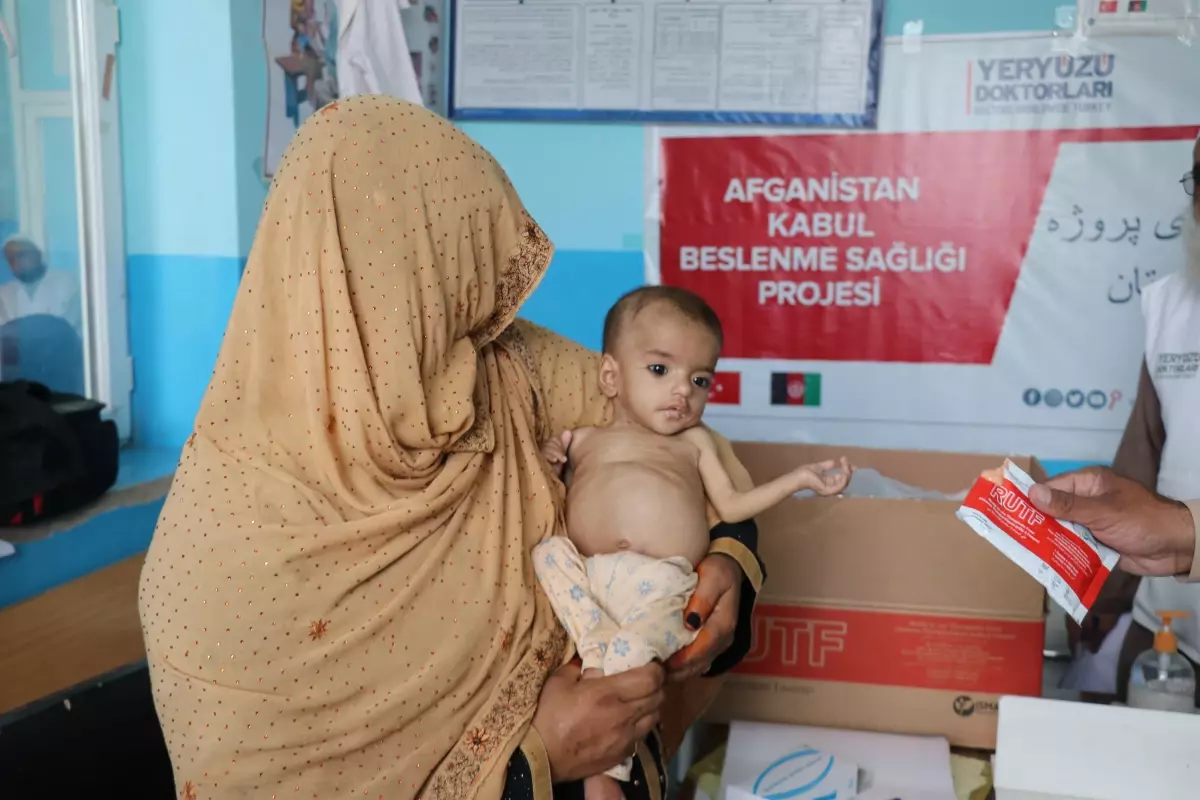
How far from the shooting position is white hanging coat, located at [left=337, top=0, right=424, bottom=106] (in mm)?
2707

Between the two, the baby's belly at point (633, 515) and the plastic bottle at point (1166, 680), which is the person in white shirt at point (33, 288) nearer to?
the baby's belly at point (633, 515)

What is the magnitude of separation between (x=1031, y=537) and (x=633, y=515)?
0.60 metres

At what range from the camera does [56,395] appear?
1989 mm

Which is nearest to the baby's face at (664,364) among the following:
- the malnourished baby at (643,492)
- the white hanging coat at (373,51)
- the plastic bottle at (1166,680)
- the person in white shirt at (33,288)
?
the malnourished baby at (643,492)

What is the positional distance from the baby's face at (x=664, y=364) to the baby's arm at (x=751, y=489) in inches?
2.9

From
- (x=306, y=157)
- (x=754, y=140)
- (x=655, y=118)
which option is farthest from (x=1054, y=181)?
(x=306, y=157)

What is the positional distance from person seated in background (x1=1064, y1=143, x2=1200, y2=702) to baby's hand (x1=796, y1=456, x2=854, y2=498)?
1.07 meters

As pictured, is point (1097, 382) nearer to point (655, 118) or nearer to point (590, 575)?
point (655, 118)

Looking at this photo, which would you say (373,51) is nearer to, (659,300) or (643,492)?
(659,300)

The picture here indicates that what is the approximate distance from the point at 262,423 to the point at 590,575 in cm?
53

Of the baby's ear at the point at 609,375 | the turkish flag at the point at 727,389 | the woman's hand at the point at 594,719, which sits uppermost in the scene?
the baby's ear at the point at 609,375

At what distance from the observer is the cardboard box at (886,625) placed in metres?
1.85

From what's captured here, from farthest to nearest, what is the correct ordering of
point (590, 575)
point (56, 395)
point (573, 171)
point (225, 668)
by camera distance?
point (573, 171) < point (56, 395) < point (590, 575) < point (225, 668)

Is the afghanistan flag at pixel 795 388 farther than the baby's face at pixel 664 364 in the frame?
Yes
